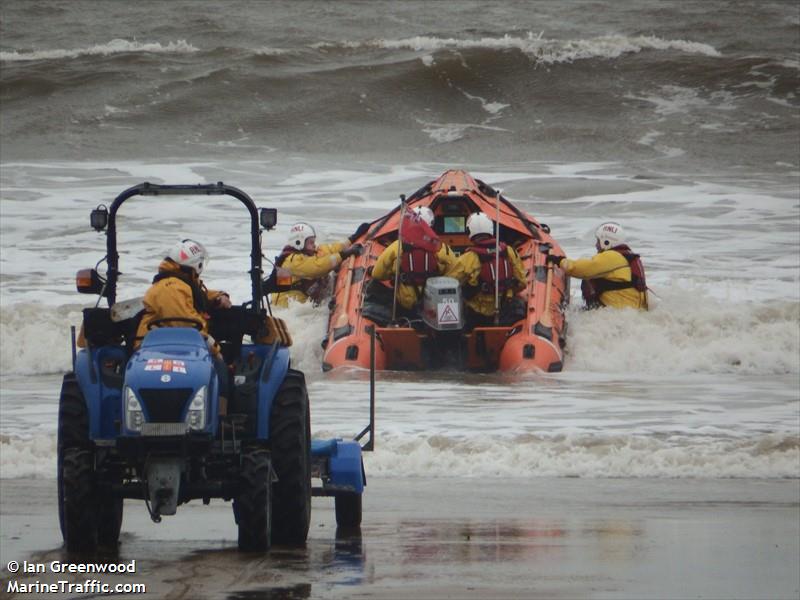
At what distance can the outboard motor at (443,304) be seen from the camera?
13.3 meters

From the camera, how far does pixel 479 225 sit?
14.0m

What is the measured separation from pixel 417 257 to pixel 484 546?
714 centimetres

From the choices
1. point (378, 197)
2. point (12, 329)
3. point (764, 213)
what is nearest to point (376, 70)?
point (378, 197)

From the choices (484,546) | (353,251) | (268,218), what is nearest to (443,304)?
(353,251)

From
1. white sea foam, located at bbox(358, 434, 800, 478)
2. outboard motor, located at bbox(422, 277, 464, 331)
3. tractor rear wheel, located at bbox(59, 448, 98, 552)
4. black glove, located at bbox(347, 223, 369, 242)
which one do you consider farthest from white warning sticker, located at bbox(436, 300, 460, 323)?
tractor rear wheel, located at bbox(59, 448, 98, 552)

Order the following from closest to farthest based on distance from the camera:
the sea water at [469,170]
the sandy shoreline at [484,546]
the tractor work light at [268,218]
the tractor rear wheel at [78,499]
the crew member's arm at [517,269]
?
1. the sandy shoreline at [484,546]
2. the tractor rear wheel at [78,499]
3. the tractor work light at [268,218]
4. the sea water at [469,170]
5. the crew member's arm at [517,269]

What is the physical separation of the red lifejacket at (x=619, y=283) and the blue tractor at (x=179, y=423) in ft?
28.7

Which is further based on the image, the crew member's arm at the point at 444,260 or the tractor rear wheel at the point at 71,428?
the crew member's arm at the point at 444,260

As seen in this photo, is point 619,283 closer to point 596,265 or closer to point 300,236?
point 596,265

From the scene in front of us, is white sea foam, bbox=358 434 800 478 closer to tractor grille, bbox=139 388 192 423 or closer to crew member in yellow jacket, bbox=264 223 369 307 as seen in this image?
tractor grille, bbox=139 388 192 423

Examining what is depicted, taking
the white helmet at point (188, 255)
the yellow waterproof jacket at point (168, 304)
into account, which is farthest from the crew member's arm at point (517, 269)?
the yellow waterproof jacket at point (168, 304)

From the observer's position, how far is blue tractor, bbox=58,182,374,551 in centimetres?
588

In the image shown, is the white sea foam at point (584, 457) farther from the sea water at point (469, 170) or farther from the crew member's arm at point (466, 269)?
the crew member's arm at point (466, 269)

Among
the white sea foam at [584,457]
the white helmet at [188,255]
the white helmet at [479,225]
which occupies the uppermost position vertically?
the white helmet at [479,225]
